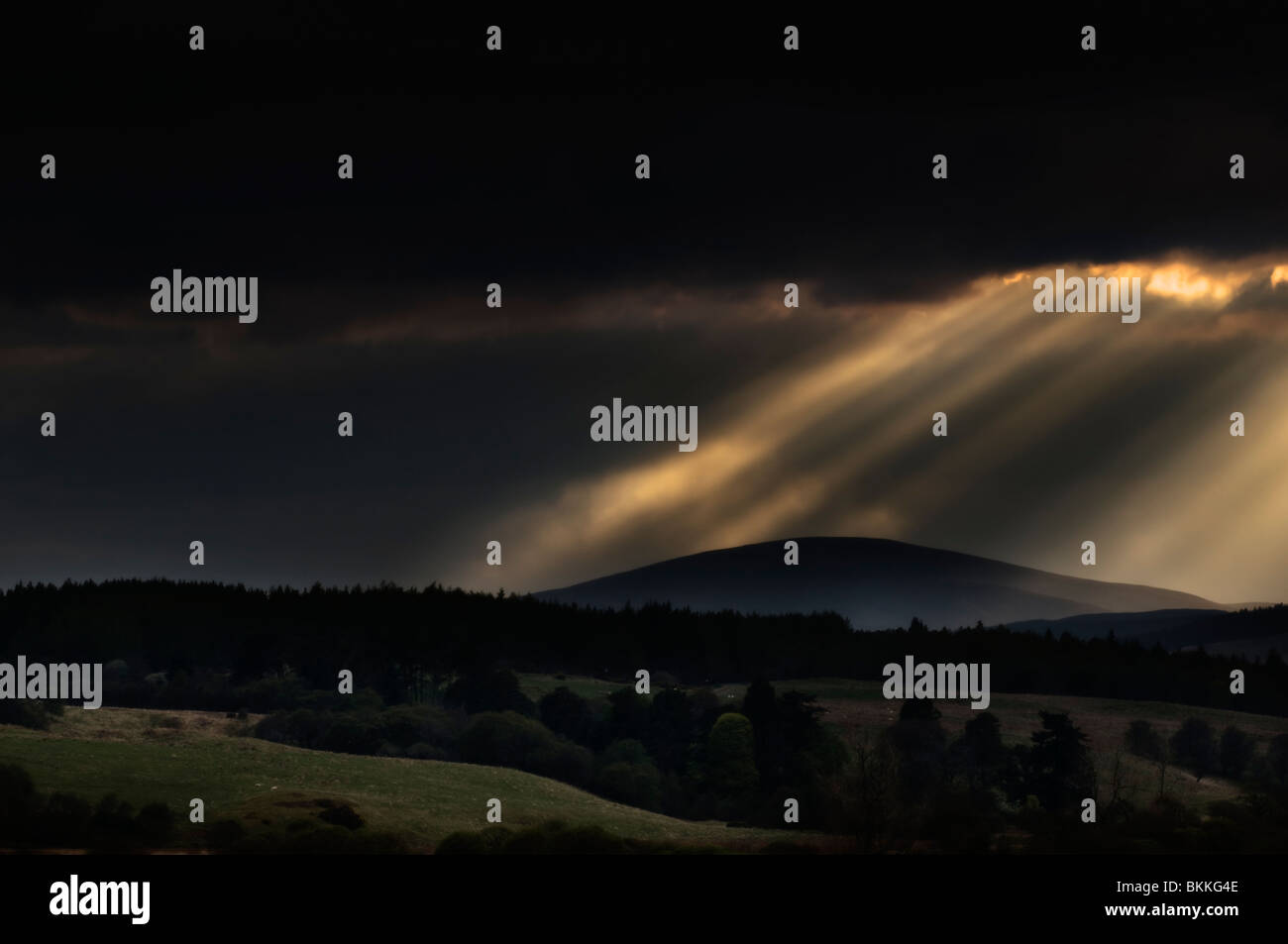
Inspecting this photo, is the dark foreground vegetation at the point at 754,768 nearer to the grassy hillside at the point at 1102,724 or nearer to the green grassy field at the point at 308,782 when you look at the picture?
the grassy hillside at the point at 1102,724

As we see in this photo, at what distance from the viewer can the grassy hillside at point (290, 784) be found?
110688 mm

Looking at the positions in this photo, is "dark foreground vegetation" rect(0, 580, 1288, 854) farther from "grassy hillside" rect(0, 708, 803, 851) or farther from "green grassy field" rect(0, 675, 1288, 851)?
"grassy hillside" rect(0, 708, 803, 851)

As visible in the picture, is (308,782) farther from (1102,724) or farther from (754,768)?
(1102,724)

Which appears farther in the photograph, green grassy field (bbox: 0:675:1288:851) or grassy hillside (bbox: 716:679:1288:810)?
→ grassy hillside (bbox: 716:679:1288:810)

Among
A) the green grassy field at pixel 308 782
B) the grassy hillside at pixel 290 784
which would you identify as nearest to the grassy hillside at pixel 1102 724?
the green grassy field at pixel 308 782

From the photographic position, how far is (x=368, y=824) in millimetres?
103500

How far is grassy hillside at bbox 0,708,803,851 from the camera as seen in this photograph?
11069 centimetres

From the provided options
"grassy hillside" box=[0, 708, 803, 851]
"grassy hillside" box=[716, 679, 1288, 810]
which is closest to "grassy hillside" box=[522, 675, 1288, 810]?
"grassy hillside" box=[716, 679, 1288, 810]

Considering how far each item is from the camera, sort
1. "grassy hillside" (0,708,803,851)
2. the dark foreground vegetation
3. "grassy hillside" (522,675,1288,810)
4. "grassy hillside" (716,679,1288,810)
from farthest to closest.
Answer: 1. "grassy hillside" (522,675,1288,810)
2. "grassy hillside" (716,679,1288,810)
3. "grassy hillside" (0,708,803,851)
4. the dark foreground vegetation

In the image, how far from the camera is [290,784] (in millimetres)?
122000
